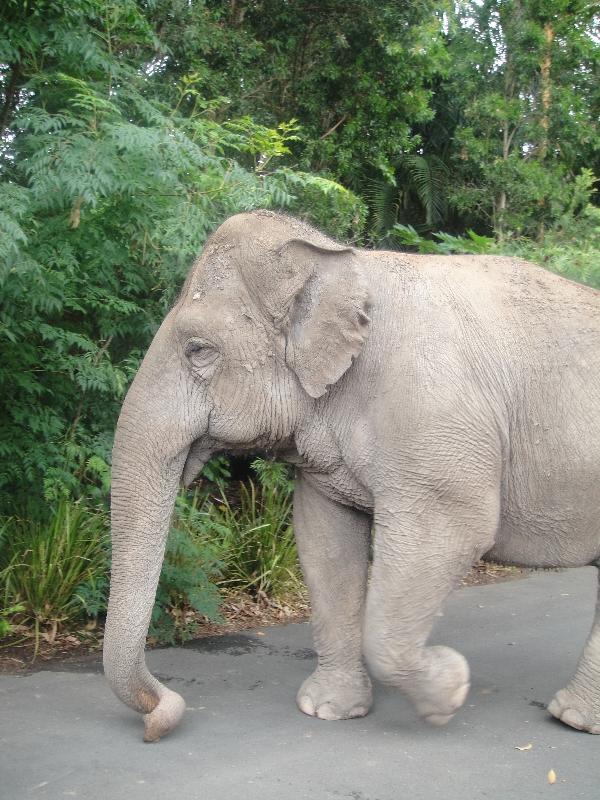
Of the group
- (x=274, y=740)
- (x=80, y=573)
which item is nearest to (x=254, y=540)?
(x=80, y=573)

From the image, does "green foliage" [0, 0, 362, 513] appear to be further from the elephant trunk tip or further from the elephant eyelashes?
the elephant trunk tip

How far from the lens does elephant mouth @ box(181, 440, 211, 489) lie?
169 inches

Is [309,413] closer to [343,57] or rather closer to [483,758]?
[483,758]

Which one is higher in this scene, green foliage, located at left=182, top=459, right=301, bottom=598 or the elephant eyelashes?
the elephant eyelashes

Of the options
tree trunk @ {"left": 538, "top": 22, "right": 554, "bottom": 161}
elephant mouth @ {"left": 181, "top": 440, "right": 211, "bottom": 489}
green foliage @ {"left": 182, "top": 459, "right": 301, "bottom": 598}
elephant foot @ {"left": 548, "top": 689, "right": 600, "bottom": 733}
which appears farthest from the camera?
tree trunk @ {"left": 538, "top": 22, "right": 554, "bottom": 161}

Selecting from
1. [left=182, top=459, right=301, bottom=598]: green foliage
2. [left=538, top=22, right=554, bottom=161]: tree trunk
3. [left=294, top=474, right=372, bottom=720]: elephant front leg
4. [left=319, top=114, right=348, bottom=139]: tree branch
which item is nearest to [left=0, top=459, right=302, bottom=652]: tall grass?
[left=182, top=459, right=301, bottom=598]: green foliage

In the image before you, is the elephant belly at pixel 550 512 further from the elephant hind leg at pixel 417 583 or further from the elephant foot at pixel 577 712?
the elephant foot at pixel 577 712

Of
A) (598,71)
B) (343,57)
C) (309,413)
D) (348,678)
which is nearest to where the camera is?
(309,413)

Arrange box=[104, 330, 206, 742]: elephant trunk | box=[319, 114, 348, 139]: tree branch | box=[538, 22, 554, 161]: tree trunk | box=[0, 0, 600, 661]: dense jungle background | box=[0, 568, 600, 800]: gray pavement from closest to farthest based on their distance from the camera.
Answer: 1. box=[0, 568, 600, 800]: gray pavement
2. box=[104, 330, 206, 742]: elephant trunk
3. box=[0, 0, 600, 661]: dense jungle background
4. box=[319, 114, 348, 139]: tree branch
5. box=[538, 22, 554, 161]: tree trunk

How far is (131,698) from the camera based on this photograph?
4.03 metres

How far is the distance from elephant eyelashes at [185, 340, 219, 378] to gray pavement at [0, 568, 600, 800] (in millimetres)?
1593

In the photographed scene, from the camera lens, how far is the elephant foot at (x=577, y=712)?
14.9 feet

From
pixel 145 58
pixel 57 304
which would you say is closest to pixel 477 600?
pixel 57 304

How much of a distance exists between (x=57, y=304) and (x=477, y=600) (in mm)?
3844
